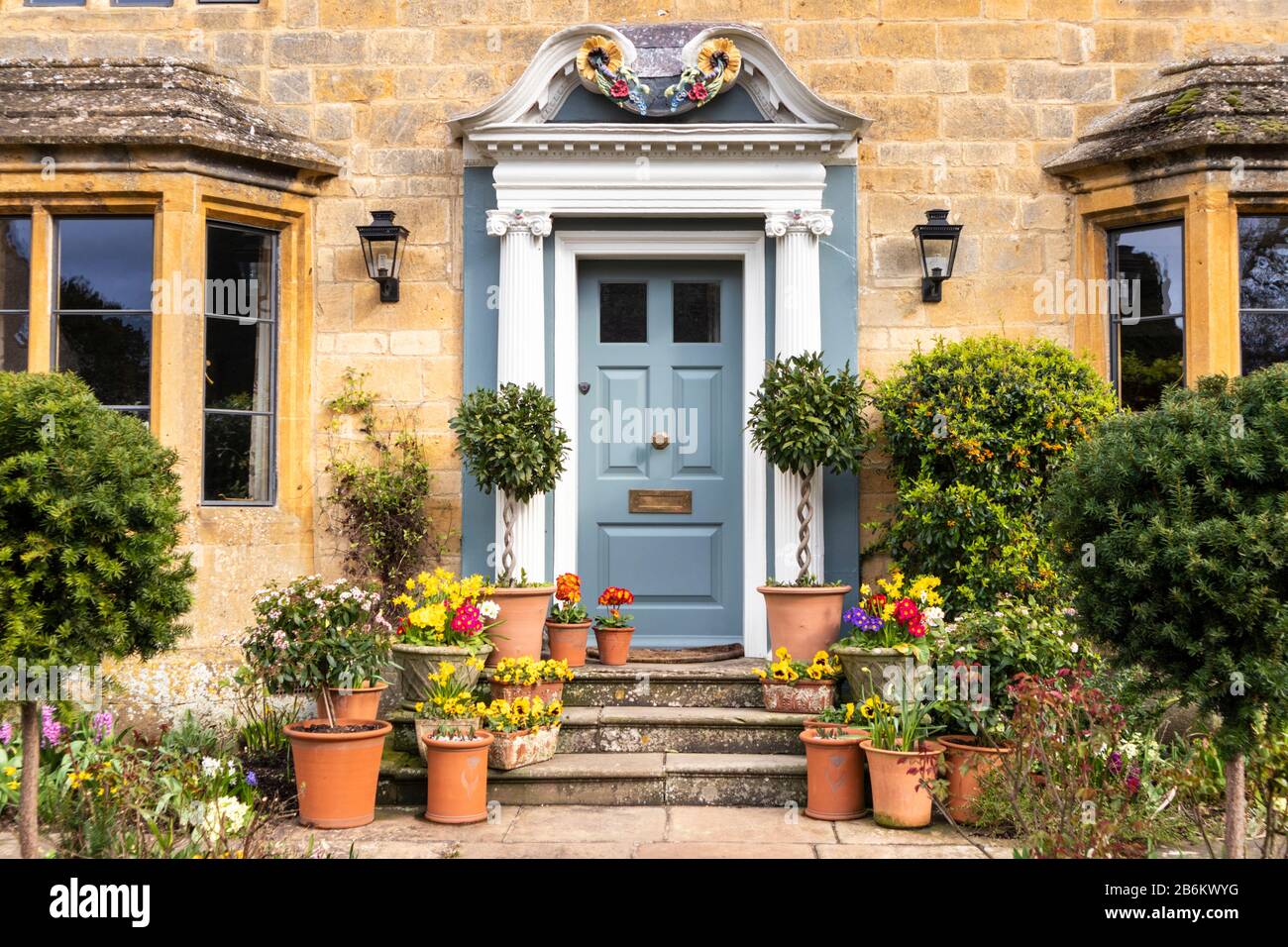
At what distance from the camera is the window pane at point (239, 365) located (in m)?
6.95

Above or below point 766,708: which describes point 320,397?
above

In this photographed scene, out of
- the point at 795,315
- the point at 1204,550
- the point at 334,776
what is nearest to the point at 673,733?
the point at 334,776

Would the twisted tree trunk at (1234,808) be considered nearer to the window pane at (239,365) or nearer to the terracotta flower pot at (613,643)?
→ the terracotta flower pot at (613,643)

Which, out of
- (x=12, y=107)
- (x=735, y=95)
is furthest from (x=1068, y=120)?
(x=12, y=107)

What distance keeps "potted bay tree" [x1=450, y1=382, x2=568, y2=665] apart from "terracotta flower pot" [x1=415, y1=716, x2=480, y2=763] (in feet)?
2.05

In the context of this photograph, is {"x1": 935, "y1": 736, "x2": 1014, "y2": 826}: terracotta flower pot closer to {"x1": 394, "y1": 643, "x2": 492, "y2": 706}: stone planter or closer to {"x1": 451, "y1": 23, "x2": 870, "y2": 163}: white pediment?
{"x1": 394, "y1": 643, "x2": 492, "y2": 706}: stone planter

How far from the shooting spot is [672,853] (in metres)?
4.91

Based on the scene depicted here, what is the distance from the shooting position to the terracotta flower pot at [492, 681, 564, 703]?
20.0 ft

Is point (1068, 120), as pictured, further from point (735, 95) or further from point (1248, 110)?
point (735, 95)

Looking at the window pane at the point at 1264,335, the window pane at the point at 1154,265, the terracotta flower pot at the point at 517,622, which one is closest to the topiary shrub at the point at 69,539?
the terracotta flower pot at the point at 517,622

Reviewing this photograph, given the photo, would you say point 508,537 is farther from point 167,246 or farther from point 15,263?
point 15,263

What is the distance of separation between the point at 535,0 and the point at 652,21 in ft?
2.45

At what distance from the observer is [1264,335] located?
6773 millimetres

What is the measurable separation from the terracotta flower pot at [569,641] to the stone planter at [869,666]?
1.49m
